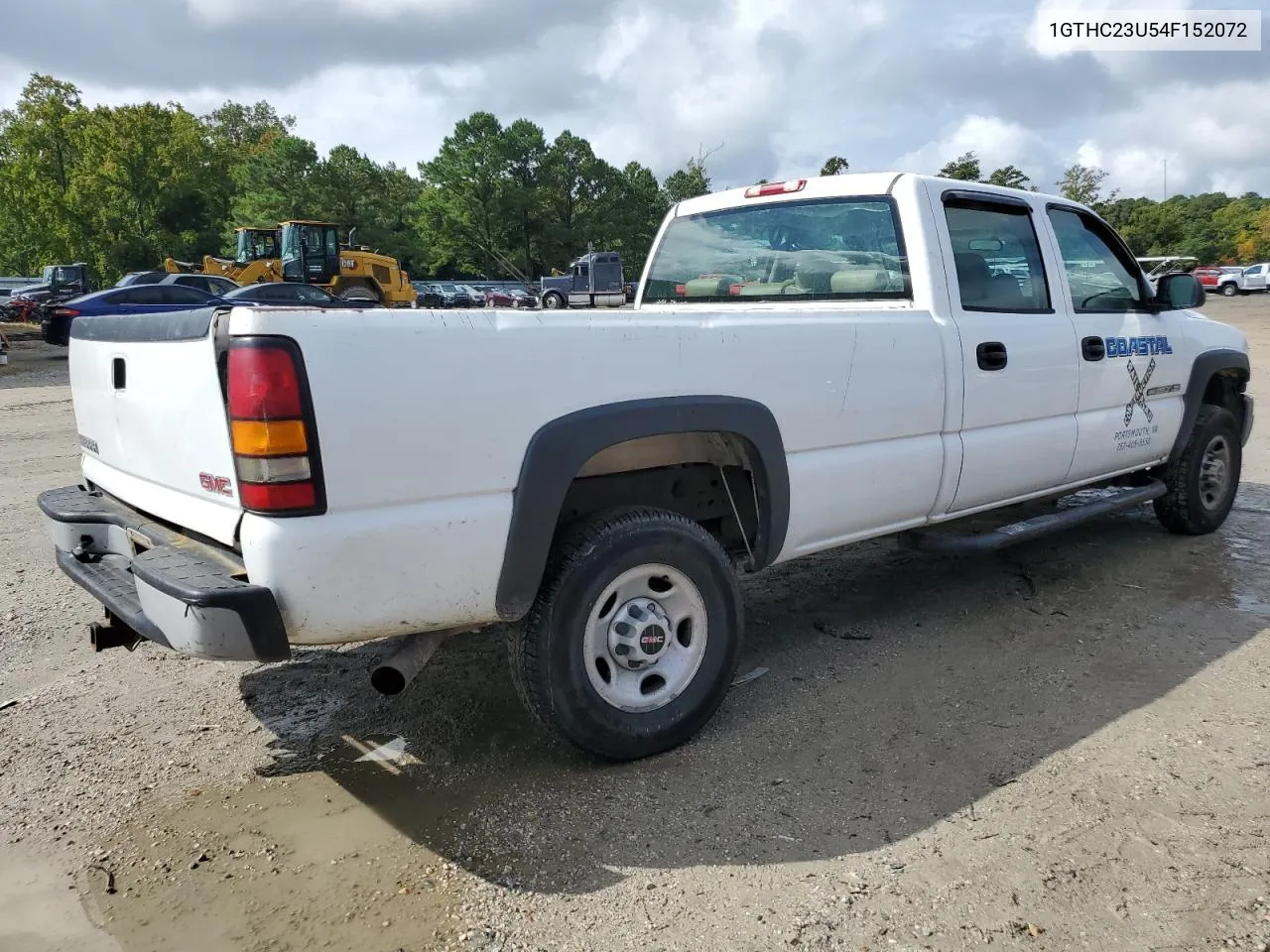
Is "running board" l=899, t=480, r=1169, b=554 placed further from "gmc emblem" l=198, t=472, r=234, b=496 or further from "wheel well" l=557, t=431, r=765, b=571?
"gmc emblem" l=198, t=472, r=234, b=496

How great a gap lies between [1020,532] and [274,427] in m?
3.35

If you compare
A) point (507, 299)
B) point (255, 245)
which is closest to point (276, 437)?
point (255, 245)

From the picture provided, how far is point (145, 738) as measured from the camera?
3.27 m

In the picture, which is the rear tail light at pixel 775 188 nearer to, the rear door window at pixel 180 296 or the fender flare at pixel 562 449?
the fender flare at pixel 562 449

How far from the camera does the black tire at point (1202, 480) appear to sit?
17.6 feet

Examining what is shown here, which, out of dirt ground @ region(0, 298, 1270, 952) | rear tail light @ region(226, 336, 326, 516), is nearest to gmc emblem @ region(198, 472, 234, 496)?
rear tail light @ region(226, 336, 326, 516)

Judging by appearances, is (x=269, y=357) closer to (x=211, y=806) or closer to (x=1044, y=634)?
(x=211, y=806)

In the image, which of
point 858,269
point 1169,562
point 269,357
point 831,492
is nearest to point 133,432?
point 269,357

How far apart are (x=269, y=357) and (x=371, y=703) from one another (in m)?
1.80

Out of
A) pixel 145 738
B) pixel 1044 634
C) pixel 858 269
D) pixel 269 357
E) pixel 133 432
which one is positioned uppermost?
pixel 858 269

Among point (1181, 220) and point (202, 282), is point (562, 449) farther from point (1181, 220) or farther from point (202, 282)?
point (1181, 220)

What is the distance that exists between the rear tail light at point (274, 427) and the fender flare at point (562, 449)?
57 cm

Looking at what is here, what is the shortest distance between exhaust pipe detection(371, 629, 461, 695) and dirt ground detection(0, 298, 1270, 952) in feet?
1.40

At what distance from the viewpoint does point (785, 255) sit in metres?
4.34
